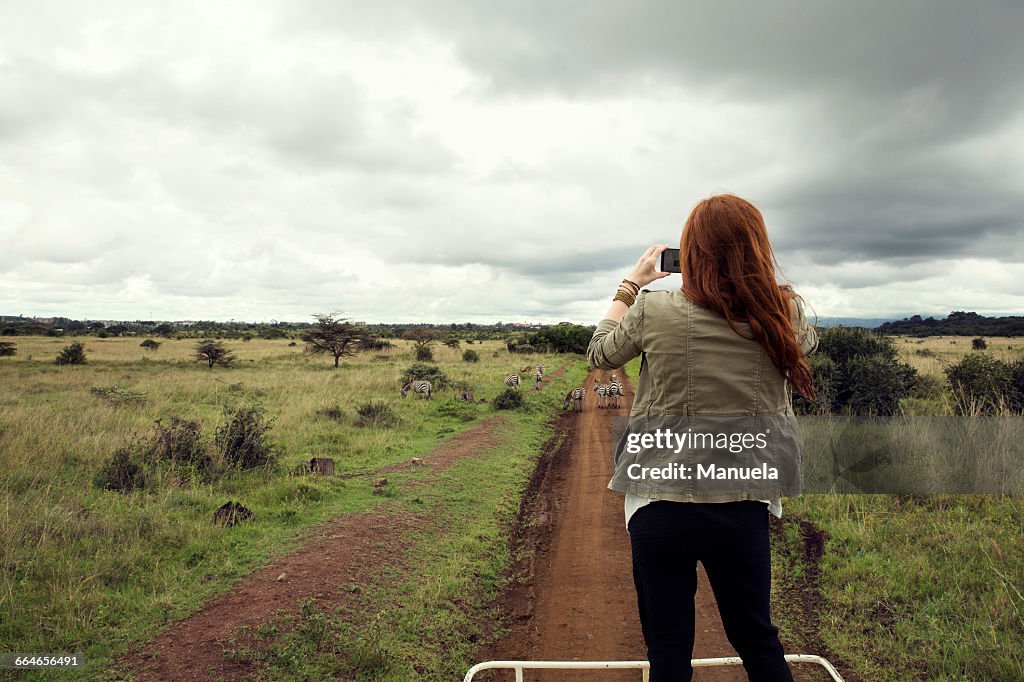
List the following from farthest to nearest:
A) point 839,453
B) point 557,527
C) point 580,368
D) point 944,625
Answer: point 580,368 < point 839,453 < point 557,527 < point 944,625

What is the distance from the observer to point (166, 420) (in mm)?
12367

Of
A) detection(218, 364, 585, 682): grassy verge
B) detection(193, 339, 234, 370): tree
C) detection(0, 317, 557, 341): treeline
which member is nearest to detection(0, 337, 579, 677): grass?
detection(218, 364, 585, 682): grassy verge

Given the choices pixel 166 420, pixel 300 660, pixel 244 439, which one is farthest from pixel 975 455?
pixel 166 420

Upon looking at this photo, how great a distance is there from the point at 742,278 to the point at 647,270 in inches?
17.9

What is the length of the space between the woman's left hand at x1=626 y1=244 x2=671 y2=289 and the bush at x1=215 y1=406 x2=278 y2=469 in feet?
27.8

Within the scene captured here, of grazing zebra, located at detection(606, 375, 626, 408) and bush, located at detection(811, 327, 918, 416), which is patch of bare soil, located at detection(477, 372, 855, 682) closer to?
bush, located at detection(811, 327, 918, 416)

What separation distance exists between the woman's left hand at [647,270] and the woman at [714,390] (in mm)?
253

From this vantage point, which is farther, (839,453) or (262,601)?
(839,453)

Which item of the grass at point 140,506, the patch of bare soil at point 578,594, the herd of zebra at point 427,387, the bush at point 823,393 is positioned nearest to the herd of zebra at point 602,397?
the grass at point 140,506

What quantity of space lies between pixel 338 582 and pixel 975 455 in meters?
7.66

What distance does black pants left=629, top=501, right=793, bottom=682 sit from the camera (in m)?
1.73

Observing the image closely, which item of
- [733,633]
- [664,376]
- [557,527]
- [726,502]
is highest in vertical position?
[664,376]

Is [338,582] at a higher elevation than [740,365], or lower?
lower

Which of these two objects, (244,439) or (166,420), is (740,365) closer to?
(244,439)
